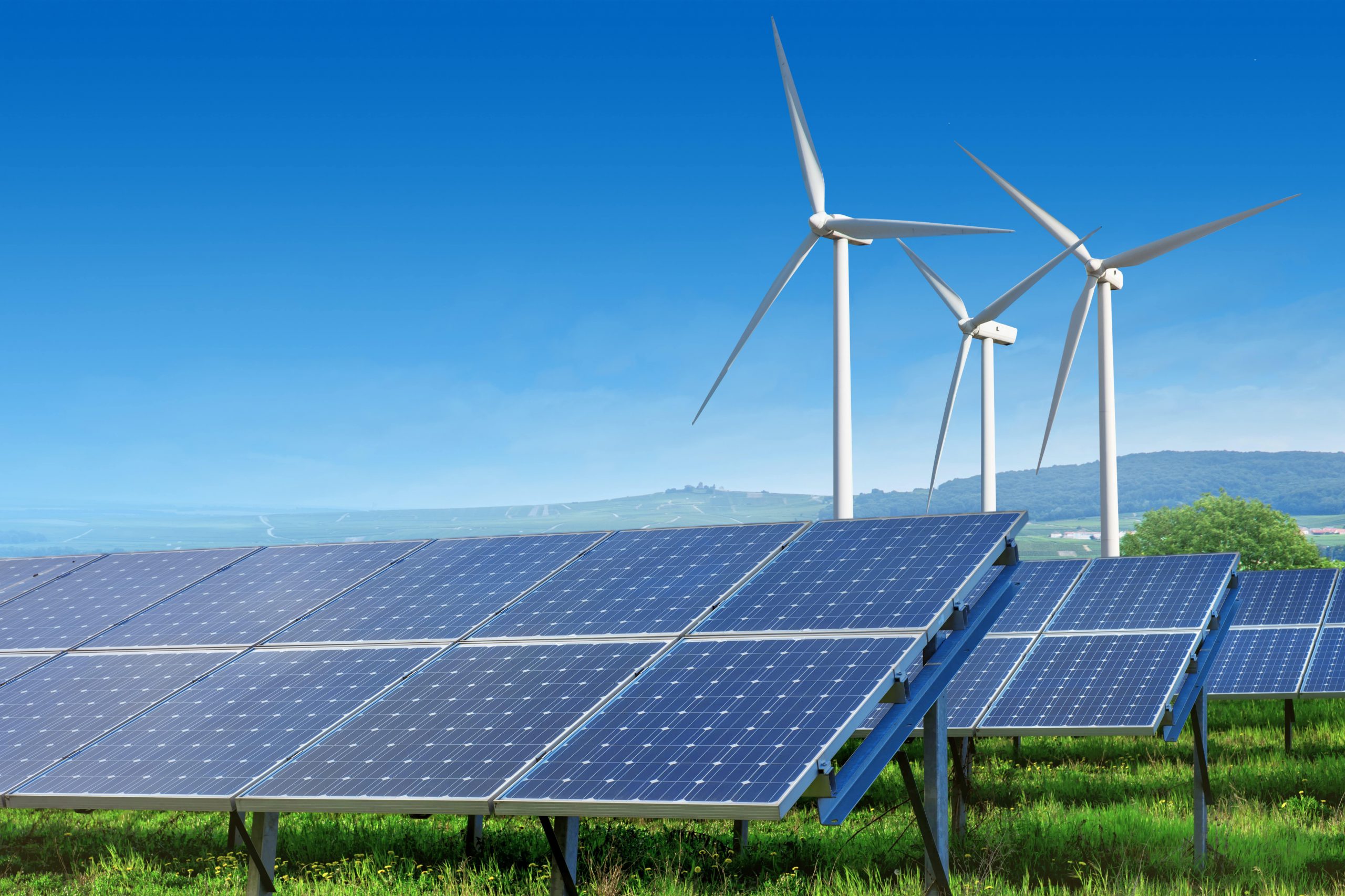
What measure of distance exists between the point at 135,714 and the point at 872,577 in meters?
7.88

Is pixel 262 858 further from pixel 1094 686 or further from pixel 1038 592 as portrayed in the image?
pixel 1038 592

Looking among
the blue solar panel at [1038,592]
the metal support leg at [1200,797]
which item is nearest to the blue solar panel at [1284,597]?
the blue solar panel at [1038,592]

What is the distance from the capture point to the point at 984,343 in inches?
1815

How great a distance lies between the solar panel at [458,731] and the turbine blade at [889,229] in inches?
983

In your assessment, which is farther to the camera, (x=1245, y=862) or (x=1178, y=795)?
(x=1178, y=795)

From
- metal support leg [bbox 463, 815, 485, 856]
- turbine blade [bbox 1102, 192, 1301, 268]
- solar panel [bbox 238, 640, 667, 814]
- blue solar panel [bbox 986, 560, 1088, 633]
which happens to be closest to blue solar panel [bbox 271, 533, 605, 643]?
solar panel [bbox 238, 640, 667, 814]

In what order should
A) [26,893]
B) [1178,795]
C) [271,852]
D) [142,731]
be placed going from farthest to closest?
[1178,795]
[26,893]
[142,731]
[271,852]

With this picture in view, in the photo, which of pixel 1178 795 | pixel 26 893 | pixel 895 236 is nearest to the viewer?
pixel 26 893

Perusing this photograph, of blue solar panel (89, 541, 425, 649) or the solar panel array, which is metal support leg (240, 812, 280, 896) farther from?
blue solar panel (89, 541, 425, 649)

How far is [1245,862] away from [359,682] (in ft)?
40.4

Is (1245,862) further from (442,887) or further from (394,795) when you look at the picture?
(394,795)

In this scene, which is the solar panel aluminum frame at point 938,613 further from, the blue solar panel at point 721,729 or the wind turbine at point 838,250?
the wind turbine at point 838,250

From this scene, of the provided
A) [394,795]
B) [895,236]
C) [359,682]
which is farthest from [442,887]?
[895,236]

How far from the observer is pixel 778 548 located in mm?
14367
